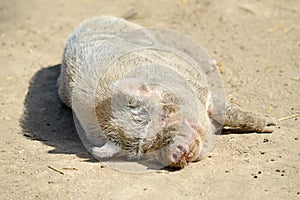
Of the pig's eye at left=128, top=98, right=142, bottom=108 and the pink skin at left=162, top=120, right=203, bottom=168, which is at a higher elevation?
the pig's eye at left=128, top=98, right=142, bottom=108

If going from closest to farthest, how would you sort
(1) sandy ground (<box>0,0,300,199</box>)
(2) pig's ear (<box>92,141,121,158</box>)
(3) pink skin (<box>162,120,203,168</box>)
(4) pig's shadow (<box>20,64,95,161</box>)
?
(1) sandy ground (<box>0,0,300,199</box>)
(3) pink skin (<box>162,120,203,168</box>)
(2) pig's ear (<box>92,141,121,158</box>)
(4) pig's shadow (<box>20,64,95,161</box>)

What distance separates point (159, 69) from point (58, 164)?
1437mm

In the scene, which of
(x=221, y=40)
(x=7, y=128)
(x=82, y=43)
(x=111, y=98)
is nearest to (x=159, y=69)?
(x=111, y=98)

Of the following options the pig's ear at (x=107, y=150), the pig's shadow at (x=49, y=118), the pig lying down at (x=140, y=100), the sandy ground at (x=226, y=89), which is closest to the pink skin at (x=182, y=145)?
the pig lying down at (x=140, y=100)

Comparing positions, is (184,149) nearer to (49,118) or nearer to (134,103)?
(134,103)

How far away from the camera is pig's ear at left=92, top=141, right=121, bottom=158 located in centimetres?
492

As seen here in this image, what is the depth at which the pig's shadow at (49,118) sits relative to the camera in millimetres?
5637

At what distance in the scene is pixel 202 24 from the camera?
8125mm

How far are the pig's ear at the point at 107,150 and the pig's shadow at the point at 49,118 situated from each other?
0.55 feet

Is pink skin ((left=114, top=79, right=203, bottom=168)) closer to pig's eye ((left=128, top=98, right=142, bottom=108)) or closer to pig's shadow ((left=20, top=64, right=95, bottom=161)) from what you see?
pig's eye ((left=128, top=98, right=142, bottom=108))

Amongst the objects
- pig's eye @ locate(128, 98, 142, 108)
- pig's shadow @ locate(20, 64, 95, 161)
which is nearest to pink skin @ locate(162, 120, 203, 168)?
pig's eye @ locate(128, 98, 142, 108)

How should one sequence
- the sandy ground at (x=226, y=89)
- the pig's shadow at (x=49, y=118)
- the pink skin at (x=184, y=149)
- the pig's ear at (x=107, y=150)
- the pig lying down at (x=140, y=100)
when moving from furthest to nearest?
the pig's shadow at (x=49, y=118) < the pig's ear at (x=107, y=150) < the pig lying down at (x=140, y=100) < the pink skin at (x=184, y=149) < the sandy ground at (x=226, y=89)

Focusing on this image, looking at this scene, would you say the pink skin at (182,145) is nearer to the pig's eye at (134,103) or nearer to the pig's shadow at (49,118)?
the pig's eye at (134,103)

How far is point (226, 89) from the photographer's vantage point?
6488 millimetres
